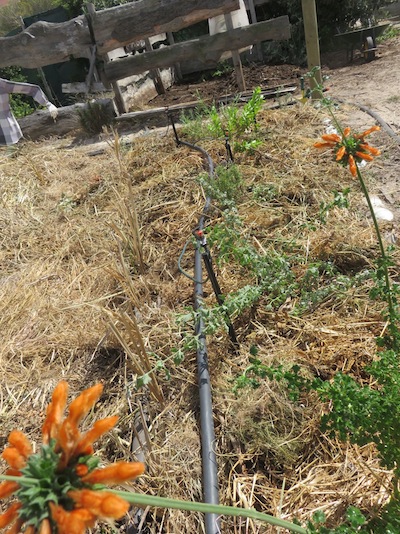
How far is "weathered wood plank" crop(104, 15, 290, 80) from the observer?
5.43 meters

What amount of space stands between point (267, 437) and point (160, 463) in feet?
1.29

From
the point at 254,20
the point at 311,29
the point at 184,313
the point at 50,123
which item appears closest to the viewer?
the point at 184,313

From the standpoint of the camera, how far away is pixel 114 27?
5703mm

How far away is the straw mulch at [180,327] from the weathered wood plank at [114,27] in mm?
2553

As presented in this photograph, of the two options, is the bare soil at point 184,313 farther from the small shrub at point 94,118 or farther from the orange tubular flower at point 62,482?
the small shrub at point 94,118

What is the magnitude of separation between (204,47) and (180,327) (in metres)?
4.77

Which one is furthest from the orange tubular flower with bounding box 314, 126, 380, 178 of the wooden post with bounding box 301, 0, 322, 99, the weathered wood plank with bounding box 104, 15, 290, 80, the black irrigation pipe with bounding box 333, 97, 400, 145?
the weathered wood plank with bounding box 104, 15, 290, 80

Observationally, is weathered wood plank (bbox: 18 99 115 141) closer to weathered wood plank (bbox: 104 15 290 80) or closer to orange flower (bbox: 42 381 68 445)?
weathered wood plank (bbox: 104 15 290 80)

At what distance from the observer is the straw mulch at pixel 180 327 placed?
1.47 m

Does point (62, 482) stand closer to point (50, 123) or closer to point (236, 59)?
point (236, 59)

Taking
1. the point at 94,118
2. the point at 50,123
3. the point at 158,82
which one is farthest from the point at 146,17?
the point at 50,123

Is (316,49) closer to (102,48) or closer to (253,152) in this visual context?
(253,152)

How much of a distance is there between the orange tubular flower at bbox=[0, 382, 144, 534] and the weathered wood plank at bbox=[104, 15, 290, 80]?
5.77 m

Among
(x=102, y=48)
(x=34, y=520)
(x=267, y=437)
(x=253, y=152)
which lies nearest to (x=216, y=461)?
(x=267, y=437)
